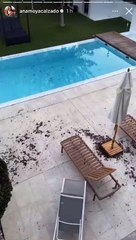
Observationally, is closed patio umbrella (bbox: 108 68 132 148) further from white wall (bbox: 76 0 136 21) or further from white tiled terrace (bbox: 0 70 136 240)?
white wall (bbox: 76 0 136 21)

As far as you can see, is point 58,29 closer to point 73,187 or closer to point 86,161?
point 86,161

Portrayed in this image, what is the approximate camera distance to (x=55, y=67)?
15.1 metres

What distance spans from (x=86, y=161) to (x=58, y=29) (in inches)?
560

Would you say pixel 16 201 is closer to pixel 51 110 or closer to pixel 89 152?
pixel 89 152

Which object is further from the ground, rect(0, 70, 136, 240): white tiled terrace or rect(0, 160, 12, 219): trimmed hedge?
rect(0, 160, 12, 219): trimmed hedge

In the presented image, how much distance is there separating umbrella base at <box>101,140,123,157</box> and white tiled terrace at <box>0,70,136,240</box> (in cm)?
22

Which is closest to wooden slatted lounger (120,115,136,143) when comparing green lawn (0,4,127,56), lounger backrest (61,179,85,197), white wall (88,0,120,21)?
lounger backrest (61,179,85,197)

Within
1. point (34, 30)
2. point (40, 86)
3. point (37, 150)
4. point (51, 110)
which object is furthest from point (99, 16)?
point (37, 150)

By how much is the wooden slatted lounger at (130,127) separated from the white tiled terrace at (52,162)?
0.41m

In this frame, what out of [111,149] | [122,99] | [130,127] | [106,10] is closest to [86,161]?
[111,149]

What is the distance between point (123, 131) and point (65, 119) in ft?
8.25

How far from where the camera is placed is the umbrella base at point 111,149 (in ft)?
27.8

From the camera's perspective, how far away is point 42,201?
7195 mm

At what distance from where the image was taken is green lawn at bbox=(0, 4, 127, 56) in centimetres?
1642
